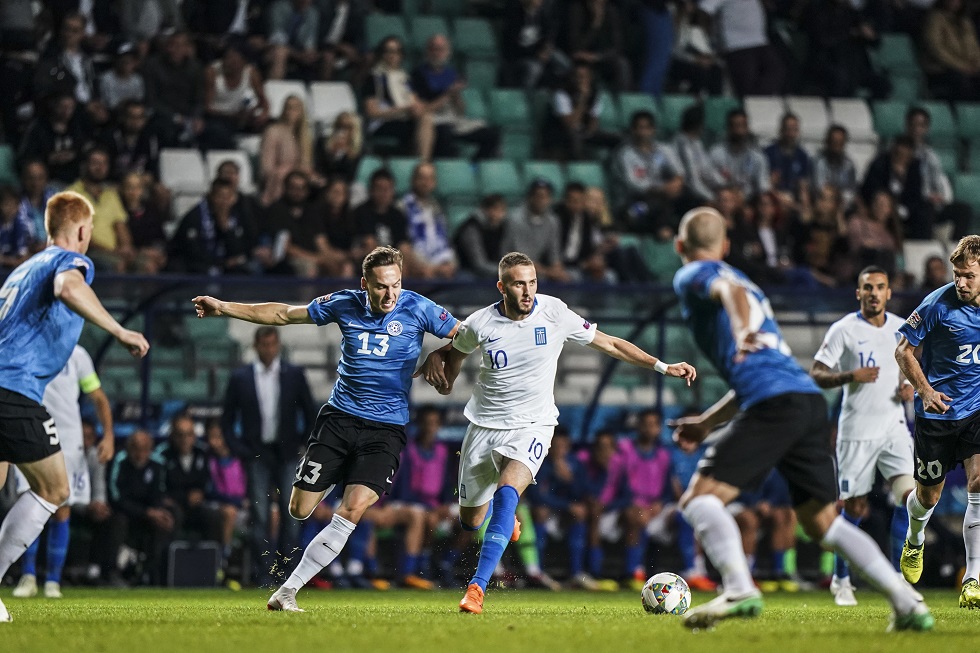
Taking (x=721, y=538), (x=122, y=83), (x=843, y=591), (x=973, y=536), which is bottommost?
(x=843, y=591)

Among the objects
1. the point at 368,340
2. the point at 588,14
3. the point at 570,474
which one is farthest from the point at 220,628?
the point at 588,14

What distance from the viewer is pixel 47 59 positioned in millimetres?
16938

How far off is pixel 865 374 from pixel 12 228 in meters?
8.54

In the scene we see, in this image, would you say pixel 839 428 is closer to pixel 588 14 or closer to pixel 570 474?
pixel 570 474

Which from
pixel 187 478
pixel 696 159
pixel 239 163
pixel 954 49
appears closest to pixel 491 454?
pixel 187 478

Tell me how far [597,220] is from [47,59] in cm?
660

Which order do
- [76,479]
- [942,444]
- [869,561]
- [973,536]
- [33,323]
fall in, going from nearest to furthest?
[869,561] → [33,323] → [973,536] → [942,444] → [76,479]

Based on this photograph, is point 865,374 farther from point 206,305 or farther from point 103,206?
point 103,206

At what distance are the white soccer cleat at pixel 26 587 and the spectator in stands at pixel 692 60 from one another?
11.5 meters

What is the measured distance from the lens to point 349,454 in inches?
380

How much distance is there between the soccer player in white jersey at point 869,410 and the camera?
462 inches

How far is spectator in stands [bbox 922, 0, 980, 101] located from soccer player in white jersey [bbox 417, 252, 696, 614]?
13269 mm

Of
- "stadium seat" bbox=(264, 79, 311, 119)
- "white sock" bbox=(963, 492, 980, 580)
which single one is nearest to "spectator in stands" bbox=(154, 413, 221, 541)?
"stadium seat" bbox=(264, 79, 311, 119)

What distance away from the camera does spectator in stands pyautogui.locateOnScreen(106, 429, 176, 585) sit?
547 inches
